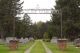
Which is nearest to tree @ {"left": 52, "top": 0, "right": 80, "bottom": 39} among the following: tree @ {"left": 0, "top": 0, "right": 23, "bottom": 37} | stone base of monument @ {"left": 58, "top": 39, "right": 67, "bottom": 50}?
tree @ {"left": 0, "top": 0, "right": 23, "bottom": 37}

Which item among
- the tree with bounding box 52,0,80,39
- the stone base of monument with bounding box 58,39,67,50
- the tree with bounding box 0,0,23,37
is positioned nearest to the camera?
the stone base of monument with bounding box 58,39,67,50

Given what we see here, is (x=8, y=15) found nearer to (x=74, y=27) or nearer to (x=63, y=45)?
(x=74, y=27)

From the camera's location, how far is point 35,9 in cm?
7831

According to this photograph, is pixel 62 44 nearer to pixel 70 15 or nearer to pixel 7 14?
pixel 70 15

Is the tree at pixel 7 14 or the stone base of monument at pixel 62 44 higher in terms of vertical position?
the tree at pixel 7 14

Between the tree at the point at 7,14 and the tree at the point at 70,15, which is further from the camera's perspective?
the tree at the point at 7,14

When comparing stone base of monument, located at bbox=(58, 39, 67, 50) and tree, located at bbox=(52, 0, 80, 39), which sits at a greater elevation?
tree, located at bbox=(52, 0, 80, 39)

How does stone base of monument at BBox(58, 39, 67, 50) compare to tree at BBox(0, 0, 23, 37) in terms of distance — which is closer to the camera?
stone base of monument at BBox(58, 39, 67, 50)

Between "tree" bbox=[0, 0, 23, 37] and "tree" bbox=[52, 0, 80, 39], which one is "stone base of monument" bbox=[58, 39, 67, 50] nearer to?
"tree" bbox=[52, 0, 80, 39]

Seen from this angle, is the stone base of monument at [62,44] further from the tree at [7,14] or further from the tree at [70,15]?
the tree at [7,14]

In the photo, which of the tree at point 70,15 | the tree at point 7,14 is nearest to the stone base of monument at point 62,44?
the tree at point 70,15

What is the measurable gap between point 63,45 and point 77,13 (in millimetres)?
37560

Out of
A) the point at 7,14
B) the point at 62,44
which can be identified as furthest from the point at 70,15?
the point at 62,44

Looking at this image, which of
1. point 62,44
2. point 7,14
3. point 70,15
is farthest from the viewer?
point 7,14
